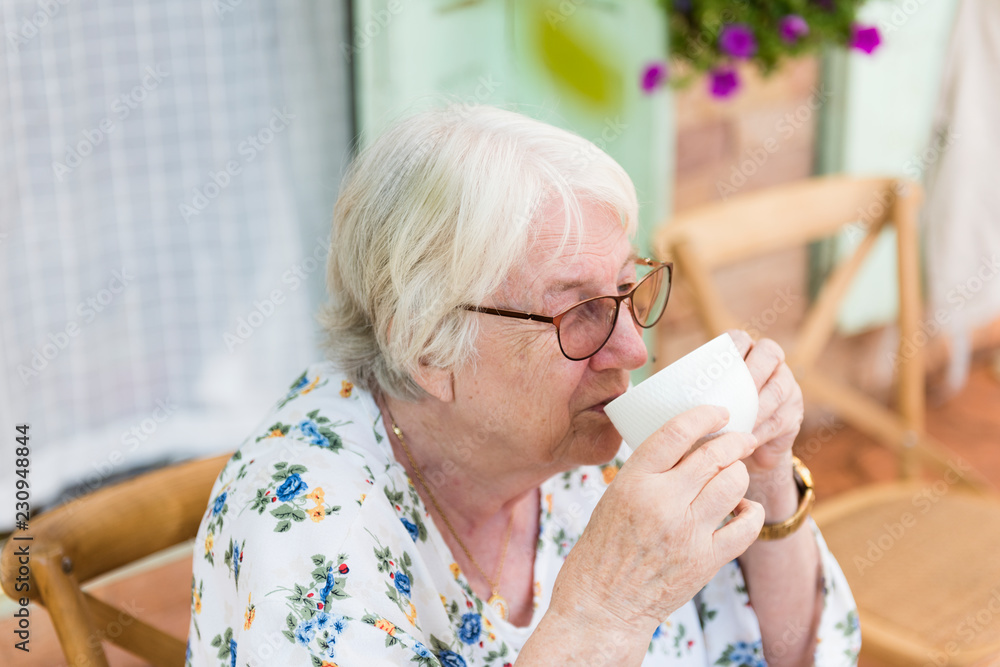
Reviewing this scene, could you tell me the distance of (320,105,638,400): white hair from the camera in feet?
3.21

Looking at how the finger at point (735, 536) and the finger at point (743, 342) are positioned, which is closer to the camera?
the finger at point (735, 536)

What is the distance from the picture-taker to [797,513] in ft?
3.83

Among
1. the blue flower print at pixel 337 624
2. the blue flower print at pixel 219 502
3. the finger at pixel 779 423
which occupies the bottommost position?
the blue flower print at pixel 337 624

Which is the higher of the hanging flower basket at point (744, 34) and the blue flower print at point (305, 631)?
the hanging flower basket at point (744, 34)

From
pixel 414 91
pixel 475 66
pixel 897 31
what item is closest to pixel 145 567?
pixel 414 91

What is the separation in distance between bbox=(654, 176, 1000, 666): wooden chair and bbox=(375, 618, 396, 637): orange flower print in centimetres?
84

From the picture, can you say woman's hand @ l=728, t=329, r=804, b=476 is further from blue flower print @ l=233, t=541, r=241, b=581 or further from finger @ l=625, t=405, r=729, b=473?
blue flower print @ l=233, t=541, r=241, b=581

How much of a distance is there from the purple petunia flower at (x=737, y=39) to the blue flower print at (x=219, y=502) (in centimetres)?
191

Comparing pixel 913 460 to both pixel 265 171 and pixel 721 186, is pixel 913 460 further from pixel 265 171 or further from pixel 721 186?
pixel 265 171

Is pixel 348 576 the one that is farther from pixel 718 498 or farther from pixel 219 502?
pixel 718 498

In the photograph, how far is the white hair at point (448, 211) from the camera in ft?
3.21

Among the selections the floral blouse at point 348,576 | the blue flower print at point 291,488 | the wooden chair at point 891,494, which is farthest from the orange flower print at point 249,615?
the wooden chair at point 891,494

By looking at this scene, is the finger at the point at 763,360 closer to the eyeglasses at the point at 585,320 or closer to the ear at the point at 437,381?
the eyeglasses at the point at 585,320

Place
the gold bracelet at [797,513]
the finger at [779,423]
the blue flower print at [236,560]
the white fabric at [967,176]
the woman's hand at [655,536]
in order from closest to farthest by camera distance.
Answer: the woman's hand at [655,536]
the blue flower print at [236,560]
the finger at [779,423]
the gold bracelet at [797,513]
the white fabric at [967,176]
